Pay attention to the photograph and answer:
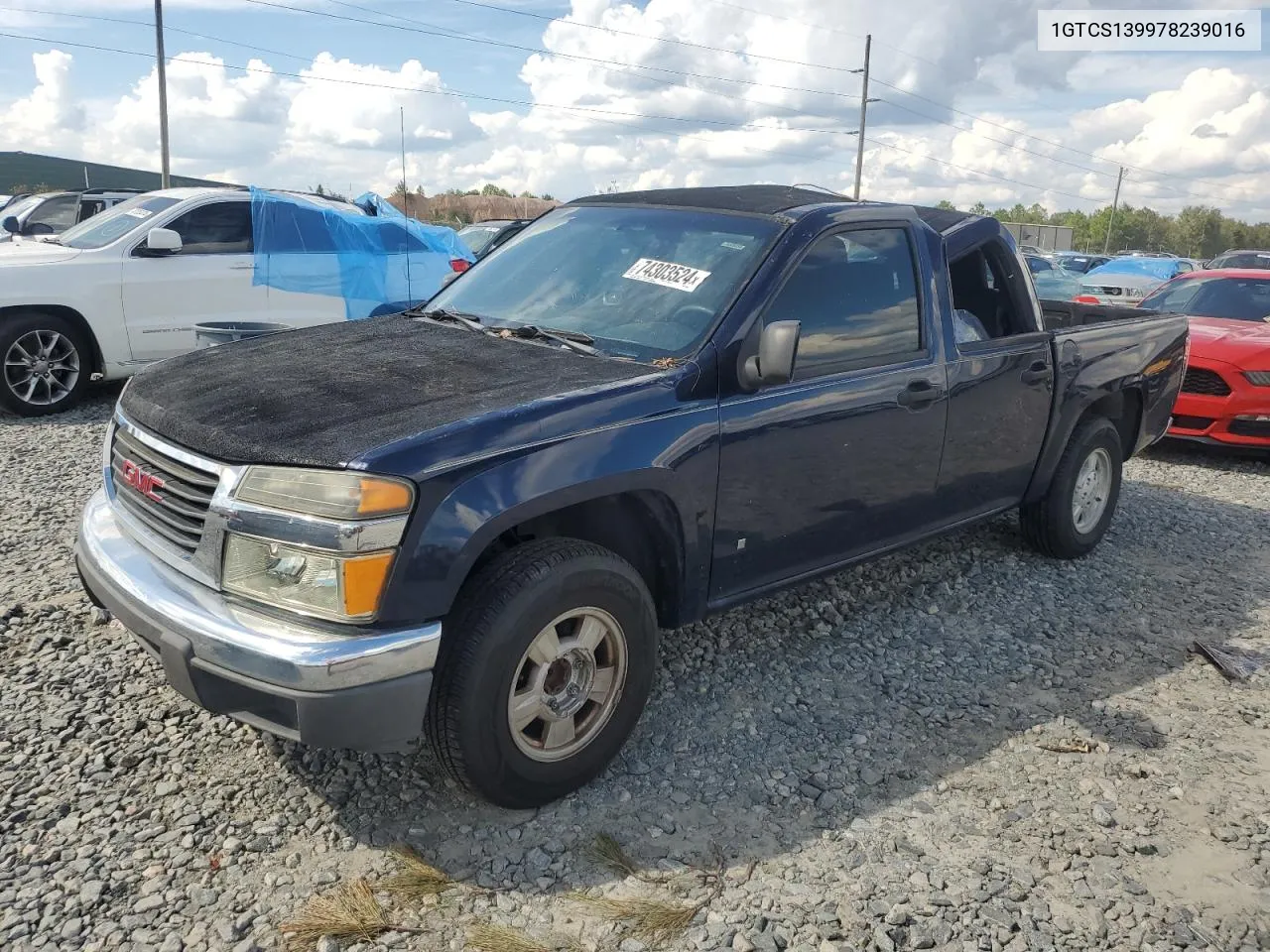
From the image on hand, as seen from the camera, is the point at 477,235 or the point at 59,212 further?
the point at 477,235

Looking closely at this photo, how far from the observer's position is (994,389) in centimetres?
447

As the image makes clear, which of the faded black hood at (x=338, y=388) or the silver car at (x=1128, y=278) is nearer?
the faded black hood at (x=338, y=388)

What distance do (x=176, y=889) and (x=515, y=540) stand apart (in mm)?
1299

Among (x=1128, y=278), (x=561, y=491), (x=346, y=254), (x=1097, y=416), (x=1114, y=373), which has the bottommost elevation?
(x=1097, y=416)

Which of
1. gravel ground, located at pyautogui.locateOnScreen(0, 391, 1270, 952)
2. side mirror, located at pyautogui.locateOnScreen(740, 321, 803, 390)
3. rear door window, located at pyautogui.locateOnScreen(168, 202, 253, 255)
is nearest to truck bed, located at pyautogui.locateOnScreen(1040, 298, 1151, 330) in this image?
gravel ground, located at pyautogui.locateOnScreen(0, 391, 1270, 952)

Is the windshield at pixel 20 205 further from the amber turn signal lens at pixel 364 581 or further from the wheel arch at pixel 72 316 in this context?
the amber turn signal lens at pixel 364 581

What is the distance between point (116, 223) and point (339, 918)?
25.6 feet

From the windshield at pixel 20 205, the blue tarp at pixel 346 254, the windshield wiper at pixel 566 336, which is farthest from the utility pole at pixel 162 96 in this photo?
the windshield wiper at pixel 566 336

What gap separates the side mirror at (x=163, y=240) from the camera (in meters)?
7.82

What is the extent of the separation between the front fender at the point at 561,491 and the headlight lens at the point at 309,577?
56 millimetres

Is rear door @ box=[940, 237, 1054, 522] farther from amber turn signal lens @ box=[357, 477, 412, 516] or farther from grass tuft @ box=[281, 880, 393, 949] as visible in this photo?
grass tuft @ box=[281, 880, 393, 949]

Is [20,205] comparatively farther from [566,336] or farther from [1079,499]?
[1079,499]

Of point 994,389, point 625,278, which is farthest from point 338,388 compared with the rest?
point 994,389

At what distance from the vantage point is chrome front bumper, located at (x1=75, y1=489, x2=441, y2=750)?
251 cm
